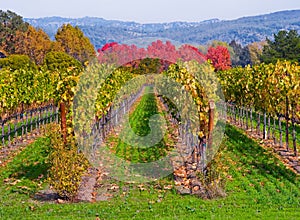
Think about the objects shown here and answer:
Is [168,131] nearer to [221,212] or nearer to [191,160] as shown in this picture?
[191,160]

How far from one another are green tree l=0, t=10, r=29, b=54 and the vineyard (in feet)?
185

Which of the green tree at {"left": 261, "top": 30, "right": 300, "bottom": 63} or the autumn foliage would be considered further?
the green tree at {"left": 261, "top": 30, "right": 300, "bottom": 63}

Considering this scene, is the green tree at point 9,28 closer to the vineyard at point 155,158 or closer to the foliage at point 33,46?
the foliage at point 33,46

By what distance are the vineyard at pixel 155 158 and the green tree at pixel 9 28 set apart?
56.5 m

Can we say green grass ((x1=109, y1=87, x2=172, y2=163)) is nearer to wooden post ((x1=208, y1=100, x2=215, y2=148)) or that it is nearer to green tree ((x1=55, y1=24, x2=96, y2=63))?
wooden post ((x1=208, y1=100, x2=215, y2=148))

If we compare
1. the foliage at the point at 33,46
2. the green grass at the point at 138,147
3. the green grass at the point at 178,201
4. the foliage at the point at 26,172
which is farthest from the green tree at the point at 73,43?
the green grass at the point at 178,201

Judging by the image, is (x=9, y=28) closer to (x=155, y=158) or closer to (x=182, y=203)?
(x=155, y=158)

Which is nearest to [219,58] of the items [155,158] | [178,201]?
[155,158]

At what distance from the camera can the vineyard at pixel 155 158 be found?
10305 millimetres

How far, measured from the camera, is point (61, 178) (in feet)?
34.7

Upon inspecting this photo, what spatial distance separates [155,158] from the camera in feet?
53.0

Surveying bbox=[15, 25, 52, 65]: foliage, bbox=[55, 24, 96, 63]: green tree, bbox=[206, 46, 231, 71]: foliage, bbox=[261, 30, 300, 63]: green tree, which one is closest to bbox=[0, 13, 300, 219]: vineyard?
bbox=[261, 30, 300, 63]: green tree

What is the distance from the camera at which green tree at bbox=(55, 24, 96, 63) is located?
7781 cm

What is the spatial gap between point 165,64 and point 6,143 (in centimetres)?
4716
